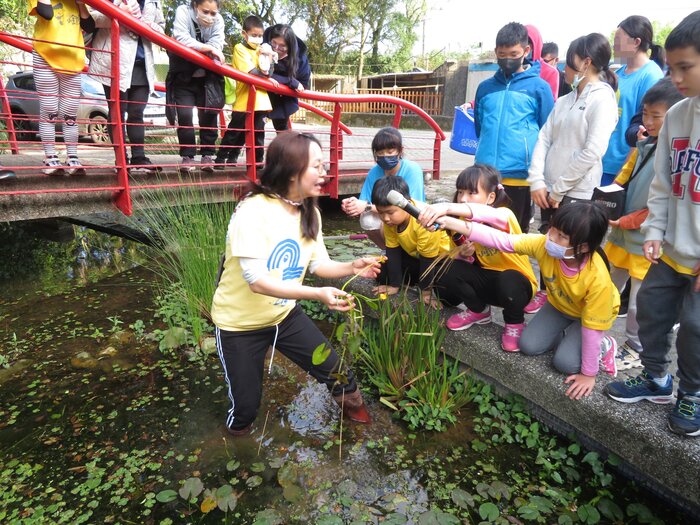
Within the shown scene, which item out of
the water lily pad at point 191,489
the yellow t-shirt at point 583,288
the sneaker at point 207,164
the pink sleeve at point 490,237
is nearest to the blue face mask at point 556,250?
the yellow t-shirt at point 583,288

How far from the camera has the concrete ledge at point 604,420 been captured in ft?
5.74

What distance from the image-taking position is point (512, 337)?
2.46 m

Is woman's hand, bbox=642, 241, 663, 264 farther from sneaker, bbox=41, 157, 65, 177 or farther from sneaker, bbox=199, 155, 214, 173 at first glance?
sneaker, bbox=41, 157, 65, 177

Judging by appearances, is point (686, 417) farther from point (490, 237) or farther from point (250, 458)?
point (250, 458)

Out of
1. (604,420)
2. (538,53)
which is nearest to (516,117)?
(538,53)

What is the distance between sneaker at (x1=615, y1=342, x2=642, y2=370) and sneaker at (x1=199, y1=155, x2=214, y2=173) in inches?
143

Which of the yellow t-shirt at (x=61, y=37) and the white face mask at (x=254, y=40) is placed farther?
the white face mask at (x=254, y=40)

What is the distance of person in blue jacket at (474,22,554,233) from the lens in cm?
317

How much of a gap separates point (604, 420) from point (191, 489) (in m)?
1.75

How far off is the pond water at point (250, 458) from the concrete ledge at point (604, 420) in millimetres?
86

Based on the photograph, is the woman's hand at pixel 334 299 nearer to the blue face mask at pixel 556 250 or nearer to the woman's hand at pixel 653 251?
the blue face mask at pixel 556 250

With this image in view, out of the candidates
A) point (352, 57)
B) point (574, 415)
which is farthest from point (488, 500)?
point (352, 57)

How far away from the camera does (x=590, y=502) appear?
192 centimetres

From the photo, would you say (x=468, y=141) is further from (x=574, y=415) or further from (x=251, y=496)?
(x=251, y=496)
